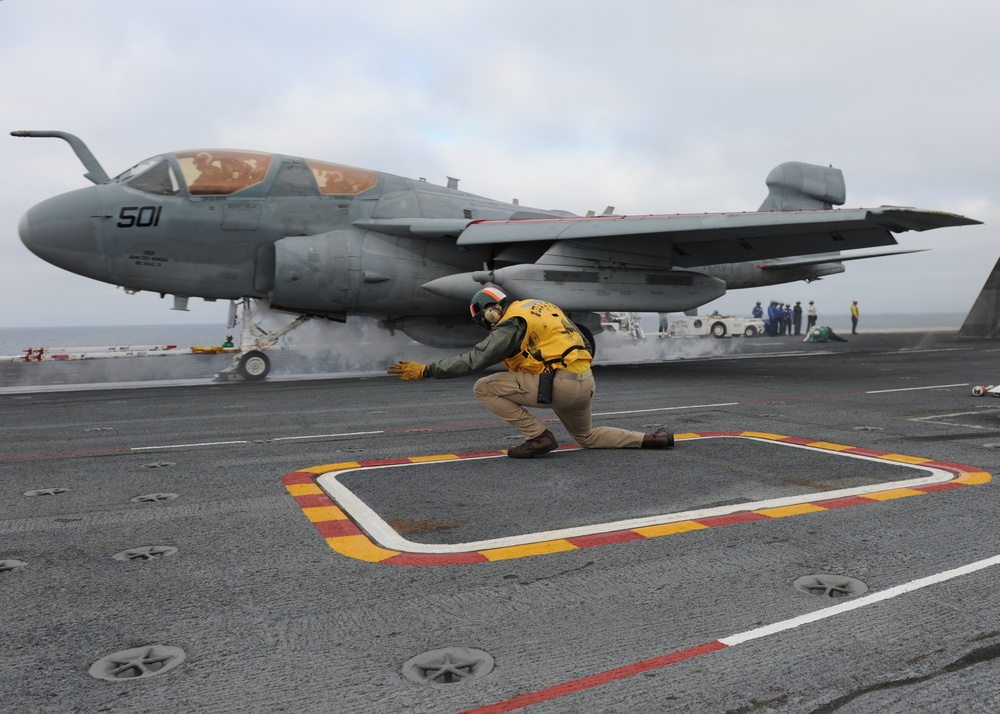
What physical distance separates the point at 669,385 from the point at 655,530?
8435mm

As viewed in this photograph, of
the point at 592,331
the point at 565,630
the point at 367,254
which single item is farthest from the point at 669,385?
the point at 565,630

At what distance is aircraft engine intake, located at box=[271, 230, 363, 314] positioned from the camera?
42.9 ft

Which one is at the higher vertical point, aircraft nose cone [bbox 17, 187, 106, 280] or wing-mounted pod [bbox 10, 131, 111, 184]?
wing-mounted pod [bbox 10, 131, 111, 184]

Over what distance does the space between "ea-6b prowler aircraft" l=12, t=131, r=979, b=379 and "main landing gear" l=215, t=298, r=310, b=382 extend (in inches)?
1.2

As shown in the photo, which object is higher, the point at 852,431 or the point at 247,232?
the point at 247,232

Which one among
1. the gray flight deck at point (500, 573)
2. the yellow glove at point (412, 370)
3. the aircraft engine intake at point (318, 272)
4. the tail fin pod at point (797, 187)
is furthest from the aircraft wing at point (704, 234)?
the yellow glove at point (412, 370)

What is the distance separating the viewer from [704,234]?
546 inches

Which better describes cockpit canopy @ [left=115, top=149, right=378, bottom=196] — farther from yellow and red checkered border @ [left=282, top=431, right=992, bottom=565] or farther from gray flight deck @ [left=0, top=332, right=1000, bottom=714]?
yellow and red checkered border @ [left=282, top=431, right=992, bottom=565]

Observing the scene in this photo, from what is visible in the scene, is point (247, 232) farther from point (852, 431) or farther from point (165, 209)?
point (852, 431)

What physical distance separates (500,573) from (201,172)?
1179 cm

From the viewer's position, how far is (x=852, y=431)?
716 cm

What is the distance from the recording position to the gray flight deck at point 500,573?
2.28m

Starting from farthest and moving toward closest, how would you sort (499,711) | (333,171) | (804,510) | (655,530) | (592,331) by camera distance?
→ (592,331)
(333,171)
(804,510)
(655,530)
(499,711)

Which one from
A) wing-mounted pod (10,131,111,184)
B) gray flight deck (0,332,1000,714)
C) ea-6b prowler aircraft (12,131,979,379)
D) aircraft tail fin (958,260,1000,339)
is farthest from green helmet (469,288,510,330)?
aircraft tail fin (958,260,1000,339)
